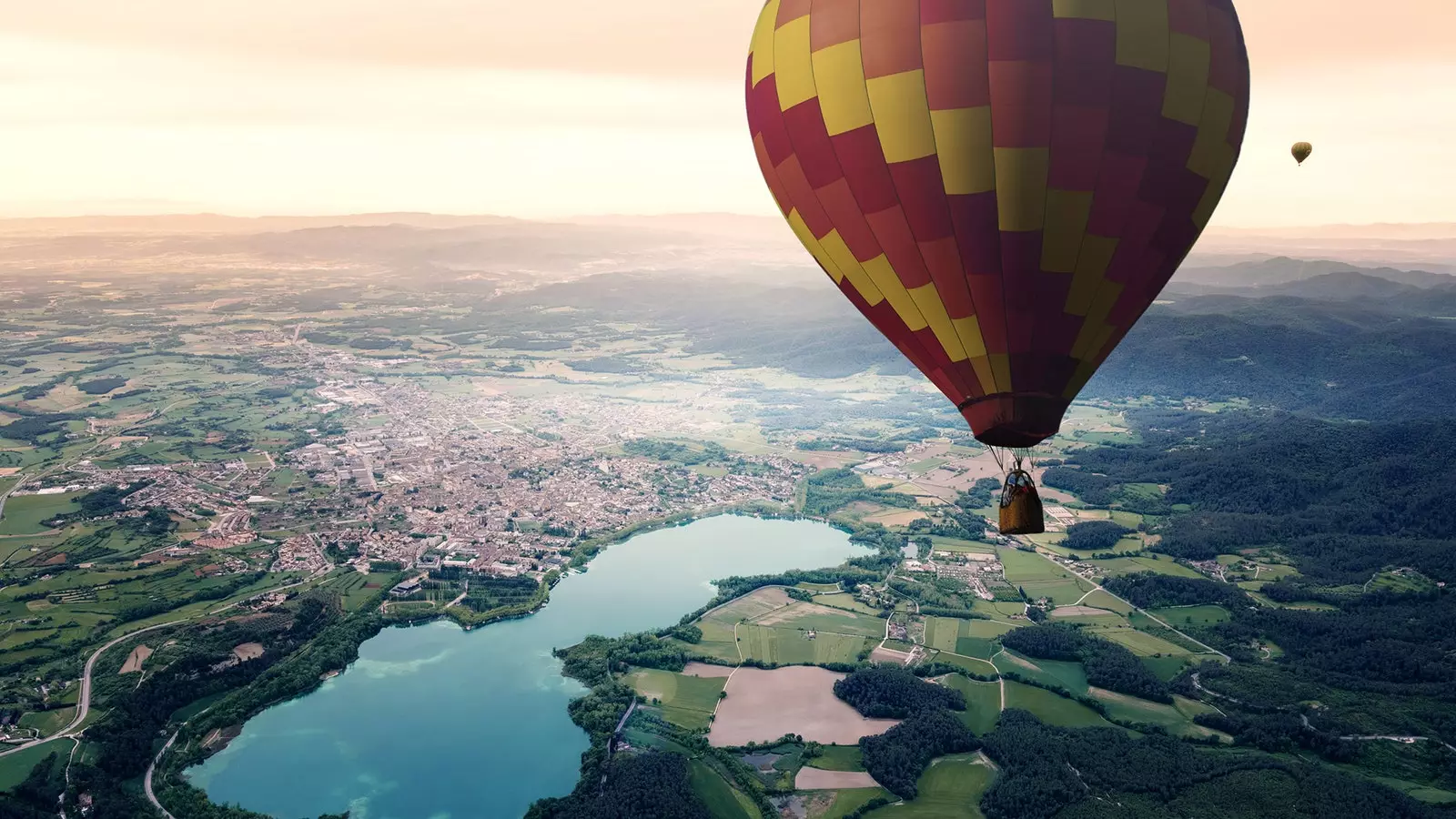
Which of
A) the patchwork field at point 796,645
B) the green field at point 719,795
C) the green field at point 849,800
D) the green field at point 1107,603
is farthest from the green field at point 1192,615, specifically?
the green field at point 719,795

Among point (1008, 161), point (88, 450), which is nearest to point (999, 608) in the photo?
point (1008, 161)

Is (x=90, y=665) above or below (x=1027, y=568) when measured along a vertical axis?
below

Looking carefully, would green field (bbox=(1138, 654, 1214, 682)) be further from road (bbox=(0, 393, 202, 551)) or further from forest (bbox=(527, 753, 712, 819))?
road (bbox=(0, 393, 202, 551))

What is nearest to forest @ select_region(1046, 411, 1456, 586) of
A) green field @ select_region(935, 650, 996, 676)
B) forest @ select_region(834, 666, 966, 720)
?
green field @ select_region(935, 650, 996, 676)

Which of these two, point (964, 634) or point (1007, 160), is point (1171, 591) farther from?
point (1007, 160)

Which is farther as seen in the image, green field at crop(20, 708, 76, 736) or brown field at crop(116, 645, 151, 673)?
brown field at crop(116, 645, 151, 673)

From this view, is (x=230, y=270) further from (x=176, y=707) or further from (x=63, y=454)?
(x=176, y=707)
